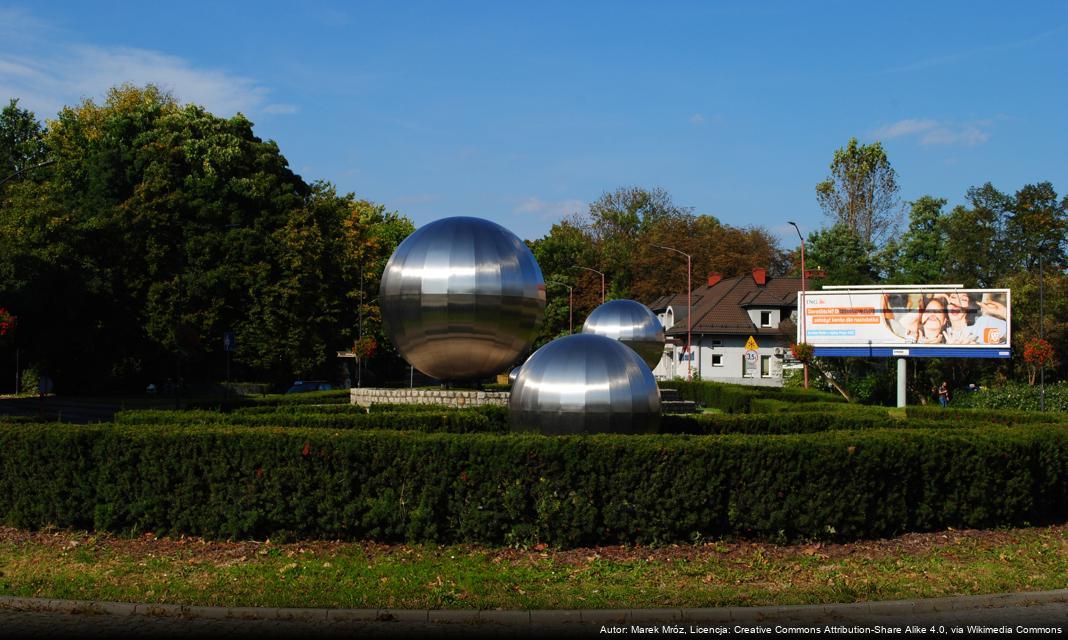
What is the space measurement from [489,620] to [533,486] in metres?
3.15

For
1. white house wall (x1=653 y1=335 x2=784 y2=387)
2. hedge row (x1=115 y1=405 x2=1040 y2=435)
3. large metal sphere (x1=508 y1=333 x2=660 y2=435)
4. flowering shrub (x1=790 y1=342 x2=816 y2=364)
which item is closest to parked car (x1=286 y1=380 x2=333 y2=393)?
white house wall (x1=653 y1=335 x2=784 y2=387)

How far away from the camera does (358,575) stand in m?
10.6

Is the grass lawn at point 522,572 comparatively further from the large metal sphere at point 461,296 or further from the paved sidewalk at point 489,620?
the large metal sphere at point 461,296

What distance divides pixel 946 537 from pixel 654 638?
607 cm

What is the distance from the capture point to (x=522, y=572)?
35.3 ft

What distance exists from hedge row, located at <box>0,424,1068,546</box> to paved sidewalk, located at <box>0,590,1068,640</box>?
9.16 feet

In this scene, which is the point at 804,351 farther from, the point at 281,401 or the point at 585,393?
the point at 585,393

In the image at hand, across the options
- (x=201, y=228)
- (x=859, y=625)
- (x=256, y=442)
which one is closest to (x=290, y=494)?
(x=256, y=442)

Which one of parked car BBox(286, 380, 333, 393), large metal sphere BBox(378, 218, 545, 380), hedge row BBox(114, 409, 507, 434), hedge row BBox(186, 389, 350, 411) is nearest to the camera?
hedge row BBox(114, 409, 507, 434)

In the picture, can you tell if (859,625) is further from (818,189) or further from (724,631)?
(818,189)

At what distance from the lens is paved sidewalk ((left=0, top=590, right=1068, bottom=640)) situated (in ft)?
29.0

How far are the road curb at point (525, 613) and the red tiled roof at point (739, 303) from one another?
6115 centimetres

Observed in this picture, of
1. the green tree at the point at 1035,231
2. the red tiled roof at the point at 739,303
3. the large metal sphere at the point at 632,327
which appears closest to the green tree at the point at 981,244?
the green tree at the point at 1035,231

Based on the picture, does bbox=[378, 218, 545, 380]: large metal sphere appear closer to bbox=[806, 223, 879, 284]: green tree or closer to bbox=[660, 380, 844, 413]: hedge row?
bbox=[660, 380, 844, 413]: hedge row
